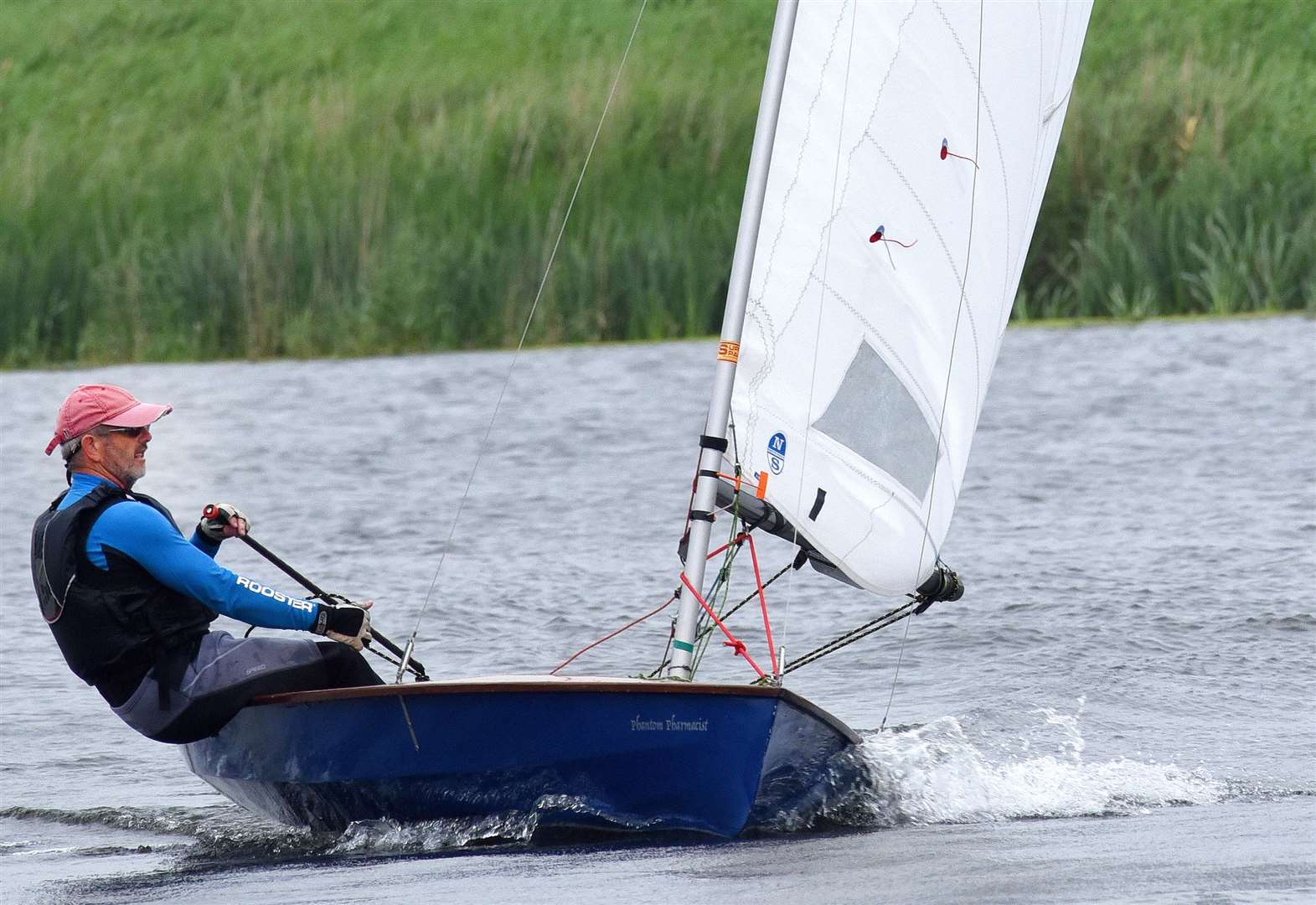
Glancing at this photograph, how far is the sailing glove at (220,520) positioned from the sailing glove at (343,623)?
16.2 inches

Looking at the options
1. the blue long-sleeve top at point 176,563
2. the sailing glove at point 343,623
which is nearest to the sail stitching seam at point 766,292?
the sailing glove at point 343,623

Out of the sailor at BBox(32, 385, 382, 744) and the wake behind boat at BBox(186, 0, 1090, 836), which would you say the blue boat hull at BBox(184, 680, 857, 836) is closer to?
the wake behind boat at BBox(186, 0, 1090, 836)

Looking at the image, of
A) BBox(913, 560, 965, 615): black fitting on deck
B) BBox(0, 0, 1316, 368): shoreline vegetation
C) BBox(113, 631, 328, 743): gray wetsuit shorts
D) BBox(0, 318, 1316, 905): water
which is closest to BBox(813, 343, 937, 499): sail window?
BBox(913, 560, 965, 615): black fitting on deck

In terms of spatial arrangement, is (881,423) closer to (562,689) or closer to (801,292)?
(801,292)

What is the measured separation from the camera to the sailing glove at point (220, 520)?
19.9ft

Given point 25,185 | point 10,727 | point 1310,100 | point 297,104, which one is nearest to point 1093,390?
point 1310,100

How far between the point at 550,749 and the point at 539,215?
1356 centimetres

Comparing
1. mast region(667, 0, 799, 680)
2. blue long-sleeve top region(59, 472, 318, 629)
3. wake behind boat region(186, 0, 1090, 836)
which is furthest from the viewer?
mast region(667, 0, 799, 680)

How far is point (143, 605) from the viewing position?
5.74 meters

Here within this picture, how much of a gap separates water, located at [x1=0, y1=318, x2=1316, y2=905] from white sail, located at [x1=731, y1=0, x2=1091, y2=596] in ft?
2.70

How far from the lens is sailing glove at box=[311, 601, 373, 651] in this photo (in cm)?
577

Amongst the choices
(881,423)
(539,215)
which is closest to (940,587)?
(881,423)

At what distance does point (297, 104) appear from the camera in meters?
27.1

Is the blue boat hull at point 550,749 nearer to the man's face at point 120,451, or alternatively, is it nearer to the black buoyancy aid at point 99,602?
the black buoyancy aid at point 99,602
